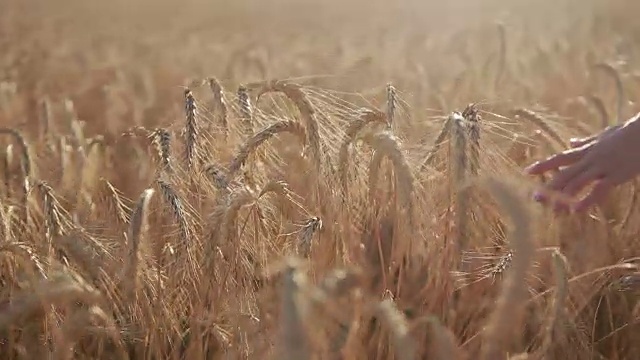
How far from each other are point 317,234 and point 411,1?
11007mm

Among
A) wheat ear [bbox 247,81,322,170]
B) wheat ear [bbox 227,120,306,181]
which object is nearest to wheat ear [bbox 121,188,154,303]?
wheat ear [bbox 227,120,306,181]

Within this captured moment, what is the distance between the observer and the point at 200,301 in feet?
4.66

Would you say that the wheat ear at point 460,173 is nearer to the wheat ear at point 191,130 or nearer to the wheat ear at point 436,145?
the wheat ear at point 436,145

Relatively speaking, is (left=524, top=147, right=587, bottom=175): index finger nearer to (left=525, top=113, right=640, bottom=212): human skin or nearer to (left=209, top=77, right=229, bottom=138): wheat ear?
(left=525, top=113, right=640, bottom=212): human skin

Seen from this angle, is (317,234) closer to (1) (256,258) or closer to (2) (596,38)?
(1) (256,258)

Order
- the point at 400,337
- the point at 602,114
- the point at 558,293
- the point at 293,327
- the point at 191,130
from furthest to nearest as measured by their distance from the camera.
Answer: the point at 602,114, the point at 191,130, the point at 558,293, the point at 400,337, the point at 293,327

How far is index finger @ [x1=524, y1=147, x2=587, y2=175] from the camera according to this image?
158cm

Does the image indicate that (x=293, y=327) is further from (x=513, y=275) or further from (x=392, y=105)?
(x=392, y=105)

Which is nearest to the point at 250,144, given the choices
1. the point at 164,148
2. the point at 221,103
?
the point at 164,148

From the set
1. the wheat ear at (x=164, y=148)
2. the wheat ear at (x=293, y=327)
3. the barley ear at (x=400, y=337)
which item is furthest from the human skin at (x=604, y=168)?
the wheat ear at (x=293, y=327)

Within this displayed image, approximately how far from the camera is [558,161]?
160cm

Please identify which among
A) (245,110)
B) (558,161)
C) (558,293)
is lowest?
(558,293)

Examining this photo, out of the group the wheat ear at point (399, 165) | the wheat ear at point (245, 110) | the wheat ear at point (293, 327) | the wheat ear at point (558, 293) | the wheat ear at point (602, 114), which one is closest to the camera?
the wheat ear at point (293, 327)

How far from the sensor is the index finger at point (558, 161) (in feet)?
5.20
